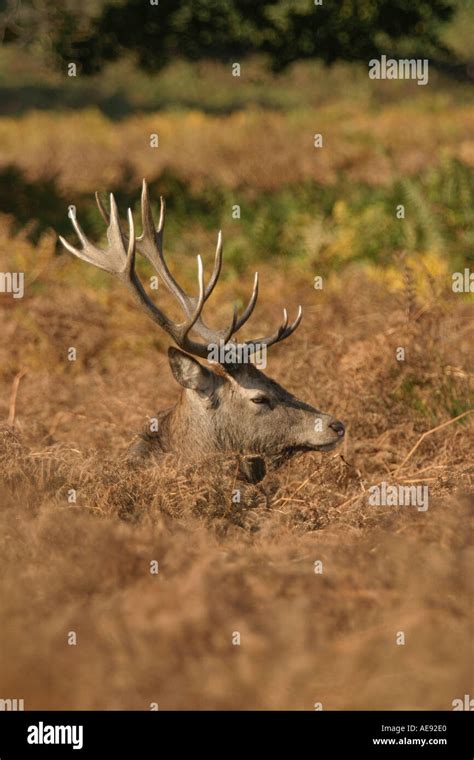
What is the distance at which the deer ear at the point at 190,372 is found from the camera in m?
7.84

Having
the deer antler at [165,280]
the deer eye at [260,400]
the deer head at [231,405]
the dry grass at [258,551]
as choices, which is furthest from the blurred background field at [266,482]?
the deer antler at [165,280]

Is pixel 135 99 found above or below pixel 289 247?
above

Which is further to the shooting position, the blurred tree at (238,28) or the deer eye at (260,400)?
the blurred tree at (238,28)

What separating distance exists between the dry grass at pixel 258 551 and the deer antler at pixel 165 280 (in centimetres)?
82

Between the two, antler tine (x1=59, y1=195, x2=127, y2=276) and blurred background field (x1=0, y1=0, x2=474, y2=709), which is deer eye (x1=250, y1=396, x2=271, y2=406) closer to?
blurred background field (x1=0, y1=0, x2=474, y2=709)

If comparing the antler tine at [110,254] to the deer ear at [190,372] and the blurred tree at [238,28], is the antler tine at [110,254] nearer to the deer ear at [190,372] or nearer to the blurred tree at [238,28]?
the deer ear at [190,372]

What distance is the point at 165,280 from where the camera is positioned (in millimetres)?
8422

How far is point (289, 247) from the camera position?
653 inches

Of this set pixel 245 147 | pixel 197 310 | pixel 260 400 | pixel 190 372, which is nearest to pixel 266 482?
pixel 260 400

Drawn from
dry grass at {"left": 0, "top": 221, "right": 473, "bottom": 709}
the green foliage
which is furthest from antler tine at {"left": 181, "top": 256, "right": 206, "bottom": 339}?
the green foliage

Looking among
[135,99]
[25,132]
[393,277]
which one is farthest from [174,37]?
[135,99]

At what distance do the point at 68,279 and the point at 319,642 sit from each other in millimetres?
9440
